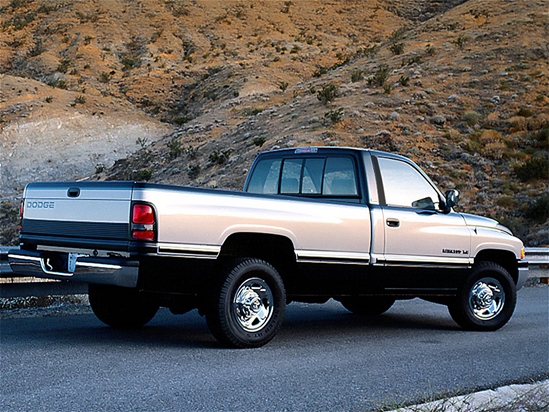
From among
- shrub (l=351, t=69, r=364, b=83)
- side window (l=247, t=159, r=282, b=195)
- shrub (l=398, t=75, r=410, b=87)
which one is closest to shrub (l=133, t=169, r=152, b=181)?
shrub (l=351, t=69, r=364, b=83)

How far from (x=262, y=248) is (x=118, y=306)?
1866 millimetres

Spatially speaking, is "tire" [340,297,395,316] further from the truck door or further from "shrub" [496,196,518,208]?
"shrub" [496,196,518,208]

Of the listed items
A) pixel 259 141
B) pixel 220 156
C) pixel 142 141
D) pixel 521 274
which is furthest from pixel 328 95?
pixel 521 274

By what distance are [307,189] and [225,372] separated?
3.02m

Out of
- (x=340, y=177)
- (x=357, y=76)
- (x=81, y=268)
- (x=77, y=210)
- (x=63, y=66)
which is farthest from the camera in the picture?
(x=63, y=66)

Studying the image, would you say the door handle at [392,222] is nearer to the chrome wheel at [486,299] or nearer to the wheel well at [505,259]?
the chrome wheel at [486,299]

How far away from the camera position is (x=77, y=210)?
715 centimetres

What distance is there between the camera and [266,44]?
233 ft

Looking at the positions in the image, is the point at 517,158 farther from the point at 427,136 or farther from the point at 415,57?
the point at 415,57

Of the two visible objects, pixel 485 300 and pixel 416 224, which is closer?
pixel 416 224

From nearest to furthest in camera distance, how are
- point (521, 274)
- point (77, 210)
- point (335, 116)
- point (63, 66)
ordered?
point (77, 210) < point (521, 274) < point (335, 116) < point (63, 66)

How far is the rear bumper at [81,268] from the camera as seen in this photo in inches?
261

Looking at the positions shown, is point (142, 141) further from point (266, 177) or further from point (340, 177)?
point (340, 177)

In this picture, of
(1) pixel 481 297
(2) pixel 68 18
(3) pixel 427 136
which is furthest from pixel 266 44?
(1) pixel 481 297
